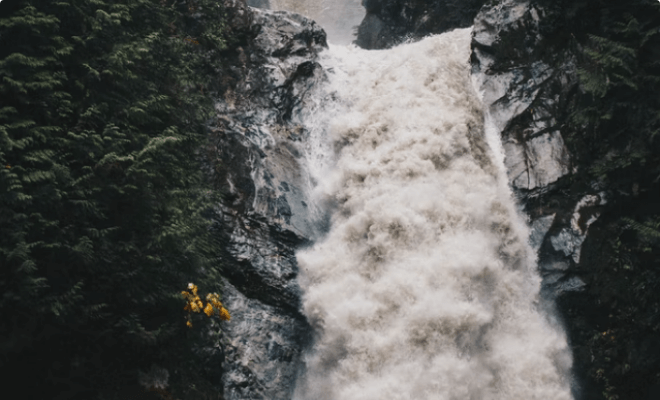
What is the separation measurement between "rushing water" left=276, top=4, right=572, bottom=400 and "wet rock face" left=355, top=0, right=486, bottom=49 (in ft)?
24.1

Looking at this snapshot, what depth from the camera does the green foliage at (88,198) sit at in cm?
492

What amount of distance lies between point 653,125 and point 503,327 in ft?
13.7

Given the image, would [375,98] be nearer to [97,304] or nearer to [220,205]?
[220,205]

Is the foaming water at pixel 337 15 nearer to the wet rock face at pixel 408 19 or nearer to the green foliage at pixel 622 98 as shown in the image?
the wet rock face at pixel 408 19

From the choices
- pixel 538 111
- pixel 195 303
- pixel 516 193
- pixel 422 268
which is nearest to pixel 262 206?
pixel 195 303

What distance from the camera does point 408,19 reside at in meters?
19.0

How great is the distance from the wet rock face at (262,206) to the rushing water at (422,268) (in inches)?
15.8

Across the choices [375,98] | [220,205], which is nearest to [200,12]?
[375,98]

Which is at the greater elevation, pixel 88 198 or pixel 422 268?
pixel 422 268

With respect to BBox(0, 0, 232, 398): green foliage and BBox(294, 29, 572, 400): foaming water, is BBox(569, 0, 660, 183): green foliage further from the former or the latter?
BBox(0, 0, 232, 398): green foliage

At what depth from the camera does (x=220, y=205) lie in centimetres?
824

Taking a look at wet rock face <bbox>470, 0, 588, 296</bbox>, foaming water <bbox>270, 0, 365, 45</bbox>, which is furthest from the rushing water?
foaming water <bbox>270, 0, 365, 45</bbox>

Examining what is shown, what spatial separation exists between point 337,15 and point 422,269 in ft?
66.5

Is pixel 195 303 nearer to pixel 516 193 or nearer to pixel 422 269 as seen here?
pixel 422 269
